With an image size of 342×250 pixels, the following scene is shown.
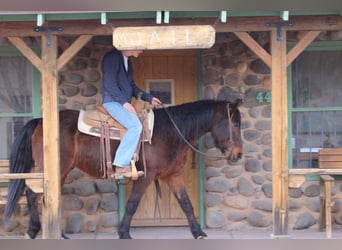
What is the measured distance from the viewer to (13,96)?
7.94 m

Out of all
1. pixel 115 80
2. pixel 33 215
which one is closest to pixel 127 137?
pixel 115 80

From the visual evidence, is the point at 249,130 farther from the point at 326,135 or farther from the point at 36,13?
the point at 36,13

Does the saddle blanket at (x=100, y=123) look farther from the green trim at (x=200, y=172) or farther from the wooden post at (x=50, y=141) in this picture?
the green trim at (x=200, y=172)

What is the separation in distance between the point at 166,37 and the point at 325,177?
2630mm

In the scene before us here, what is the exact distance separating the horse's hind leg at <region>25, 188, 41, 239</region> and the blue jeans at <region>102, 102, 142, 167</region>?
1042mm

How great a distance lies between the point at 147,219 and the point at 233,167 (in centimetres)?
128

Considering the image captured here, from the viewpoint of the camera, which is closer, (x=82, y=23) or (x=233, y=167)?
(x=82, y=23)

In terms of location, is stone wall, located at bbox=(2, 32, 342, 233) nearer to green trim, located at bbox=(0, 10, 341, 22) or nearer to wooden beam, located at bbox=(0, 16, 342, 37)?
wooden beam, located at bbox=(0, 16, 342, 37)

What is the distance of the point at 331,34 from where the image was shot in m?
7.95

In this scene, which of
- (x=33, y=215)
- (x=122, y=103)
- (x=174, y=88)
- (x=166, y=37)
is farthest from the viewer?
(x=174, y=88)

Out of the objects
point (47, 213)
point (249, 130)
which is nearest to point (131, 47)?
point (47, 213)

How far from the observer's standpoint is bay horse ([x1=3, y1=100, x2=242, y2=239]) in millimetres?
7219

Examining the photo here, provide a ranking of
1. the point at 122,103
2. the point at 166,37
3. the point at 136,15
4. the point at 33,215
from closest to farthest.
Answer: the point at 166,37
the point at 136,15
the point at 122,103
the point at 33,215

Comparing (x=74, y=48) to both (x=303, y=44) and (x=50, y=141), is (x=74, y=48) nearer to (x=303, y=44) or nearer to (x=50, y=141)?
(x=50, y=141)
